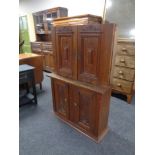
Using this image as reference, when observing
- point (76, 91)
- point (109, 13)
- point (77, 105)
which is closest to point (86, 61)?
point (76, 91)

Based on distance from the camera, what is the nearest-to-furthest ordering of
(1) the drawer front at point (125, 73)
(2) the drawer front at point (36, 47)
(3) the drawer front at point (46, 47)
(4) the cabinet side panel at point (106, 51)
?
(4) the cabinet side panel at point (106, 51) < (1) the drawer front at point (125, 73) < (3) the drawer front at point (46, 47) < (2) the drawer front at point (36, 47)

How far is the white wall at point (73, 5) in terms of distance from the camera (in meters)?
3.21

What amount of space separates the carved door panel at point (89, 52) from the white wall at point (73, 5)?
6.55ft

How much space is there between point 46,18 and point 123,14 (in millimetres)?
2542

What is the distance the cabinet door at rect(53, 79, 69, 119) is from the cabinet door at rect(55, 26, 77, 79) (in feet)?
0.55

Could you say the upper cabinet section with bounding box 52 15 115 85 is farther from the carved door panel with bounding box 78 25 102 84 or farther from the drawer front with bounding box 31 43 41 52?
the drawer front with bounding box 31 43 41 52

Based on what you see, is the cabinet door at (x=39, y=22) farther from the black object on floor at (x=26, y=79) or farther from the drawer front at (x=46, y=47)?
the black object on floor at (x=26, y=79)

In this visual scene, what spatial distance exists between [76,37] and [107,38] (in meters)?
0.38

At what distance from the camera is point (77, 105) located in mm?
1812

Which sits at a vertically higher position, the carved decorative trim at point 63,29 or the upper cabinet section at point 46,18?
the upper cabinet section at point 46,18

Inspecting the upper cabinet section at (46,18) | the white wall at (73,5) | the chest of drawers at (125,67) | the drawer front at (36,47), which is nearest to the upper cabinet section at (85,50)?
the chest of drawers at (125,67)

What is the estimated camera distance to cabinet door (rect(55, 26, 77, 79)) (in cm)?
163

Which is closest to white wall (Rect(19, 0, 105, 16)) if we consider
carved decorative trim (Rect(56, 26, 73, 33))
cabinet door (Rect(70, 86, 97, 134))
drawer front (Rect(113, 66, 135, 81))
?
drawer front (Rect(113, 66, 135, 81))
